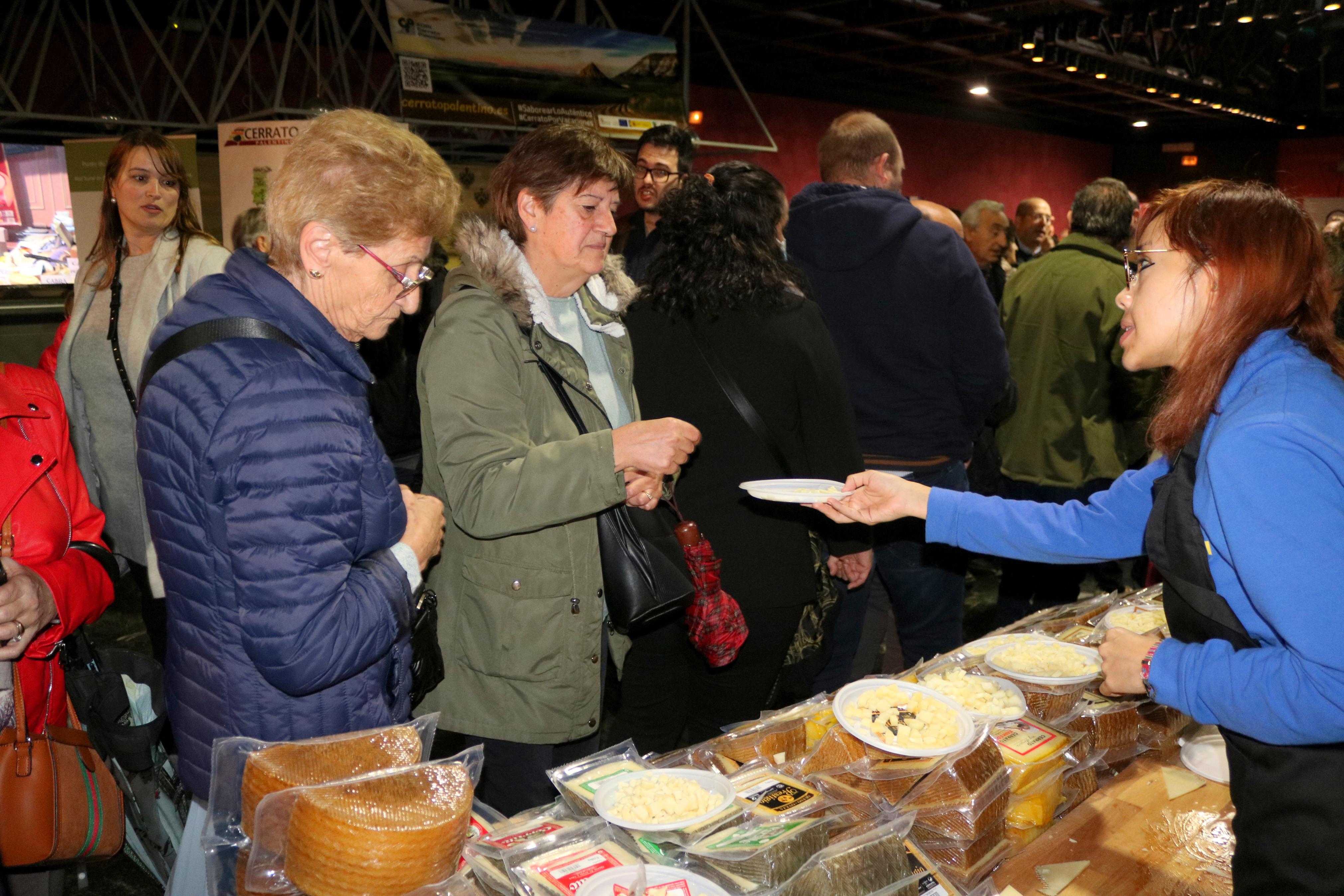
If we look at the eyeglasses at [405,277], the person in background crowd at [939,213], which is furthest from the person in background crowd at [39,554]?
the person in background crowd at [939,213]

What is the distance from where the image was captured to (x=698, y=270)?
7.36 ft

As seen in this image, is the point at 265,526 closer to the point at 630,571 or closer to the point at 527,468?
the point at 527,468

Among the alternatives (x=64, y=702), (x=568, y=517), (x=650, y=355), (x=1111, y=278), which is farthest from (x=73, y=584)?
(x=1111, y=278)

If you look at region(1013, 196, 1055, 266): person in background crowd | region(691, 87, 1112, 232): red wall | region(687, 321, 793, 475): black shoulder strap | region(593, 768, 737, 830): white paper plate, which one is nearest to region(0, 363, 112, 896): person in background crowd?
region(593, 768, 737, 830): white paper plate

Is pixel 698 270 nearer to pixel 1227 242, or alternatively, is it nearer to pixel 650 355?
pixel 650 355

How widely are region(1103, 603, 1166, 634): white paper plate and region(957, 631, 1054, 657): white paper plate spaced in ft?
0.47

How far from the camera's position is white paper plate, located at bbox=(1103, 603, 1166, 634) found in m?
2.01

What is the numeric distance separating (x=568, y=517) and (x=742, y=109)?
10197 mm

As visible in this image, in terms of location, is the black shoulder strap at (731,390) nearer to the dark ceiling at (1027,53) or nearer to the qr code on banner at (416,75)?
the qr code on banner at (416,75)

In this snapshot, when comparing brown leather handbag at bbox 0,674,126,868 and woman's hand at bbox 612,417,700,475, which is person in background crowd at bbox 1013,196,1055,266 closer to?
woman's hand at bbox 612,417,700,475

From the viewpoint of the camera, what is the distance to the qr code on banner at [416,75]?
5.81 meters

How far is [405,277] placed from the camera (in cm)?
143

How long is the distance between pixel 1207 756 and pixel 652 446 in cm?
113

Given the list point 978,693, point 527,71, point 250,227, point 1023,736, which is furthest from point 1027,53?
point 1023,736
